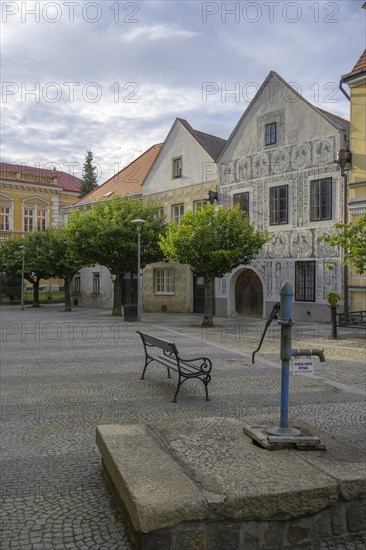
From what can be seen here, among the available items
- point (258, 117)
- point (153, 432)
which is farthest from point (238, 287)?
point (153, 432)

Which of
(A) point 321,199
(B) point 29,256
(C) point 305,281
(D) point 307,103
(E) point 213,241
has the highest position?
(D) point 307,103

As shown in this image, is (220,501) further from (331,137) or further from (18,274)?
(18,274)

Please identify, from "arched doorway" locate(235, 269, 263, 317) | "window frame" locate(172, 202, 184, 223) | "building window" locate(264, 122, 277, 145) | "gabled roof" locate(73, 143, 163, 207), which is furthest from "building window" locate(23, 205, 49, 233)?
"building window" locate(264, 122, 277, 145)

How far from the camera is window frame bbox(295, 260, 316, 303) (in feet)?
78.4

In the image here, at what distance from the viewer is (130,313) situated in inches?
977

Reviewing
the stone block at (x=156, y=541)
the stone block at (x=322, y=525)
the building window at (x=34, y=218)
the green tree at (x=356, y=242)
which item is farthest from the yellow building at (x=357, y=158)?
the building window at (x=34, y=218)

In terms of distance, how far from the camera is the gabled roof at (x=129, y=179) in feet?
124

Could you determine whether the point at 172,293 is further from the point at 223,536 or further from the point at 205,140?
the point at 223,536

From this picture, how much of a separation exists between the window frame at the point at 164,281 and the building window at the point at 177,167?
227 inches

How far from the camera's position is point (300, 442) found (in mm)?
4707

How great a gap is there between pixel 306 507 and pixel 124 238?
75.3ft

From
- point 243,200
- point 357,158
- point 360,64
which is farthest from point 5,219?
point 360,64

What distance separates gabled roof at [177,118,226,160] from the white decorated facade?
210 centimetres

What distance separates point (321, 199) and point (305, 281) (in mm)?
3775
